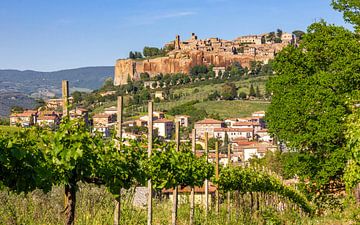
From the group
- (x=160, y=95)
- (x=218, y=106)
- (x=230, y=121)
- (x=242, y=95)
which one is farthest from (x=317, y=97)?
(x=160, y=95)

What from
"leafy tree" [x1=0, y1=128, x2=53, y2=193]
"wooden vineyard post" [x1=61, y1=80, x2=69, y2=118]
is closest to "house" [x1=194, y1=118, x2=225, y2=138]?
"wooden vineyard post" [x1=61, y1=80, x2=69, y2=118]

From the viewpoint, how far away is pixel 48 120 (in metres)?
7.03

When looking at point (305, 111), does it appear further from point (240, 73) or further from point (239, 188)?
point (240, 73)

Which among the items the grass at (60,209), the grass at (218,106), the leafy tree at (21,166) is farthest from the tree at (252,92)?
the leafy tree at (21,166)

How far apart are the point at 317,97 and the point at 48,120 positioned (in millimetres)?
13808

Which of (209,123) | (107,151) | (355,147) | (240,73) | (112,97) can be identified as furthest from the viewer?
(240,73)

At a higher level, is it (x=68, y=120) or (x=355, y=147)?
(x=68, y=120)

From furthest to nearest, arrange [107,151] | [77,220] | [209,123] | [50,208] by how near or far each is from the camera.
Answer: [209,123]
[50,208]
[77,220]
[107,151]

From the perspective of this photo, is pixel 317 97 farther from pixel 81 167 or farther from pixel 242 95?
pixel 242 95

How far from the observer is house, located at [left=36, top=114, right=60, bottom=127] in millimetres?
6938

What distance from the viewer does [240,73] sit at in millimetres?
182375

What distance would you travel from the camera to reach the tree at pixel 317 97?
1945 centimetres

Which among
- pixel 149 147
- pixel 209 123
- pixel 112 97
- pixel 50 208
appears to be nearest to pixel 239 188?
pixel 50 208

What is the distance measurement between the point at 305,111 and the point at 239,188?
124 inches
